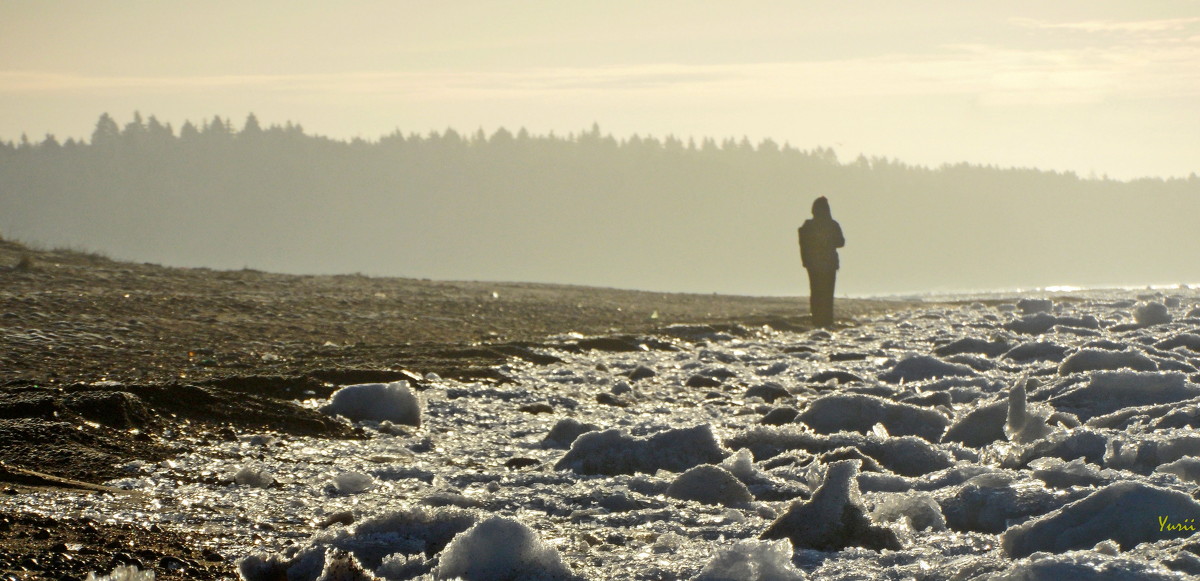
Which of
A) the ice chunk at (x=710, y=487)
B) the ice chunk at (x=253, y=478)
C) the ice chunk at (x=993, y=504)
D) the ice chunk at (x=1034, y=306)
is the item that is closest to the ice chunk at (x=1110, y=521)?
the ice chunk at (x=993, y=504)

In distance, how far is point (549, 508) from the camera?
4320mm

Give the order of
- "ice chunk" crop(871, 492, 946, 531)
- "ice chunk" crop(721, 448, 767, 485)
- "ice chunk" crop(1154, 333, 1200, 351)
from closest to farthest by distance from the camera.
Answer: "ice chunk" crop(871, 492, 946, 531) → "ice chunk" crop(721, 448, 767, 485) → "ice chunk" crop(1154, 333, 1200, 351)

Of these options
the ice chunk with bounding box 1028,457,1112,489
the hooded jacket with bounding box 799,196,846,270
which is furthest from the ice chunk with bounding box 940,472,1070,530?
the hooded jacket with bounding box 799,196,846,270

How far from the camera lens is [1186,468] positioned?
4.50m

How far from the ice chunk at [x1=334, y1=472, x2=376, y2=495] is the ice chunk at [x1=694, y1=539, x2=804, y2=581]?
1.73m

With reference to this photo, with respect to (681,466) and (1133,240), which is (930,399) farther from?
(1133,240)

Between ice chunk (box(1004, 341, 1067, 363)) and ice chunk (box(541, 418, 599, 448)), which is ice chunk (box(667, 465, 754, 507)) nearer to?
ice chunk (box(541, 418, 599, 448))

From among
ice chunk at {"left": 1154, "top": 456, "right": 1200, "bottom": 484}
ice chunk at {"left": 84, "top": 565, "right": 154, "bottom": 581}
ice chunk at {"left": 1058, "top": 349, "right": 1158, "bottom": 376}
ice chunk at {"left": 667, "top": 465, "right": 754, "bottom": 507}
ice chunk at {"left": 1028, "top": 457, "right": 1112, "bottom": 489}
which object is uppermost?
ice chunk at {"left": 1058, "top": 349, "right": 1158, "bottom": 376}

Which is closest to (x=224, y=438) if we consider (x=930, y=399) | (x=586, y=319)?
(x=930, y=399)

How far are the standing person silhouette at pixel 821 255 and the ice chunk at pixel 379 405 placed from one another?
9048mm

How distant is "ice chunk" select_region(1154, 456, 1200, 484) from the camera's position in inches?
175

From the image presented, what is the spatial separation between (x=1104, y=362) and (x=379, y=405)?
5.05 m

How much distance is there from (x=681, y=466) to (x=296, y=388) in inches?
106

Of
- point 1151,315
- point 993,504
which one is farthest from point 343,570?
point 1151,315
